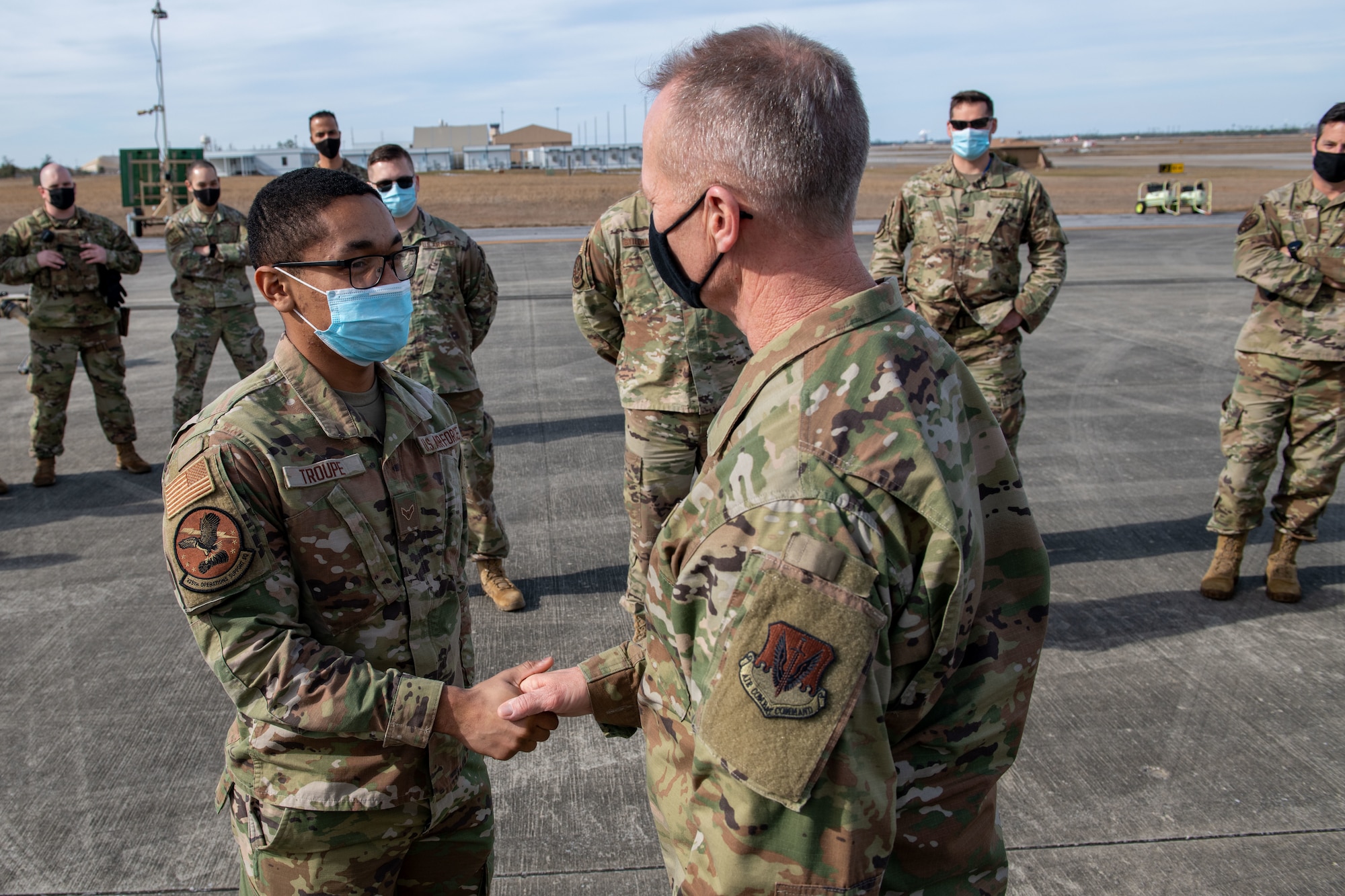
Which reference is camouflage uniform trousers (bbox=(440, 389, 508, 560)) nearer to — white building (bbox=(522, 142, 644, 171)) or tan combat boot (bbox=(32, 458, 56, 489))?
tan combat boot (bbox=(32, 458, 56, 489))

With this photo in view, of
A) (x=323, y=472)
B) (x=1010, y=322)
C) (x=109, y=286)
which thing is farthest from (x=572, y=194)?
(x=323, y=472)

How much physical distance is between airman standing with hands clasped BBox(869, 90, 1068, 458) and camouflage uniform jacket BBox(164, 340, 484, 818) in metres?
3.60

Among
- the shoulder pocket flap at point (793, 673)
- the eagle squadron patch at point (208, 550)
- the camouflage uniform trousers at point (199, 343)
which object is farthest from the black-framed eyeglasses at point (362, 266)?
the camouflage uniform trousers at point (199, 343)

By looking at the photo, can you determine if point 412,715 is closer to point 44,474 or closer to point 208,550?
point 208,550

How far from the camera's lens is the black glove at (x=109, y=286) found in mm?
6688

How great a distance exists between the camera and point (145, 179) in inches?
944

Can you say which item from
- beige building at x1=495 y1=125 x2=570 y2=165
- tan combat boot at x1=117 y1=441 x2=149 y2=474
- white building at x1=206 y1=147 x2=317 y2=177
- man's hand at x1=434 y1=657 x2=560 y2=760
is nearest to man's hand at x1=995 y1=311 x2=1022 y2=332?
man's hand at x1=434 y1=657 x2=560 y2=760

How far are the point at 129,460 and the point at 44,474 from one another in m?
0.49

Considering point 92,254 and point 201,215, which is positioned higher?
point 201,215

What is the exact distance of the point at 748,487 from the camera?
4.15 feet

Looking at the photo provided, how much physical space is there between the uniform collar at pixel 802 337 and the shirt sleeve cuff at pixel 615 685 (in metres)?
0.66

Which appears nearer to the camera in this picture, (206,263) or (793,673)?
(793,673)

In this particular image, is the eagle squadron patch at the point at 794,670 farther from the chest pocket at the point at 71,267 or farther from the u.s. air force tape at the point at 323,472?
the chest pocket at the point at 71,267

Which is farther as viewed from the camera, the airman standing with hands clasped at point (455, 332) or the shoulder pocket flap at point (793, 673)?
the airman standing with hands clasped at point (455, 332)
